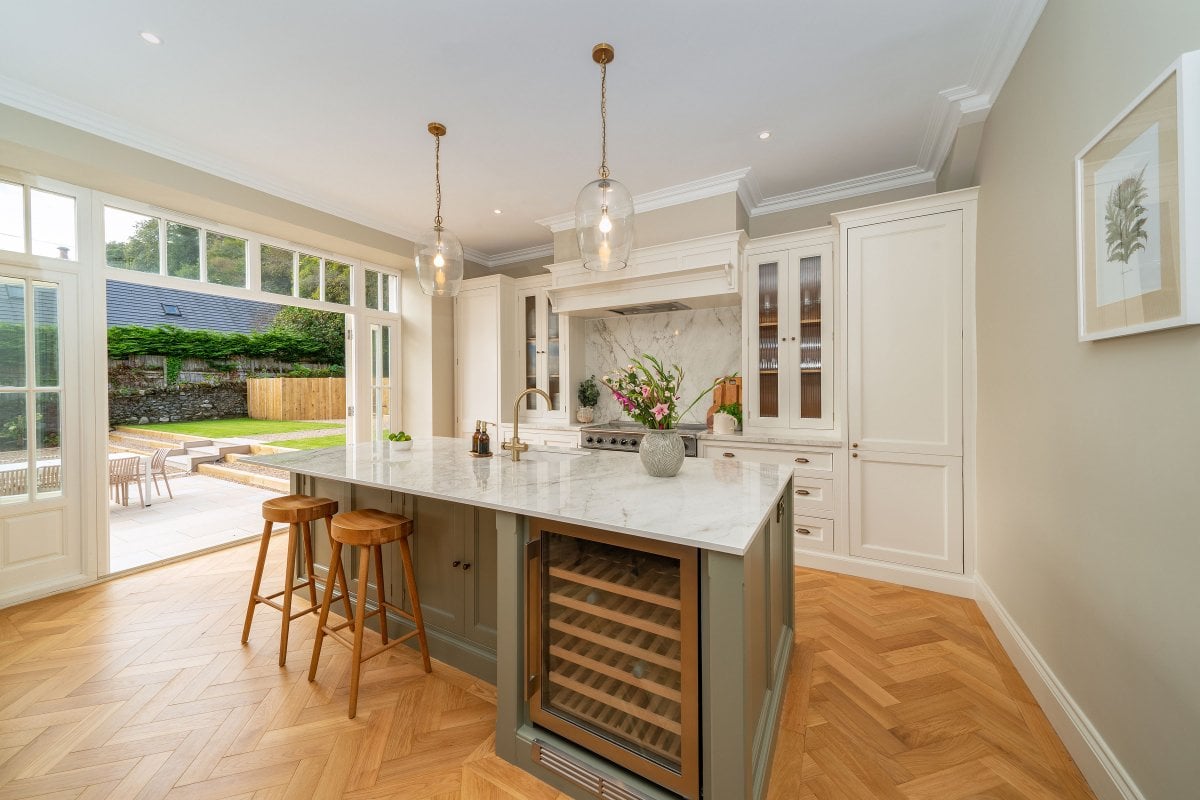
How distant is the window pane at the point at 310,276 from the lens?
4086 millimetres

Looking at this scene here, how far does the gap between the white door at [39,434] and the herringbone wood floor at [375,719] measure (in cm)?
44

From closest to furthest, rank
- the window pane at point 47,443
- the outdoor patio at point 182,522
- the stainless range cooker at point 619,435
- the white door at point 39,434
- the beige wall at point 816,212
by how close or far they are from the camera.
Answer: the white door at point 39,434, the window pane at point 47,443, the beige wall at point 816,212, the outdoor patio at point 182,522, the stainless range cooker at point 619,435

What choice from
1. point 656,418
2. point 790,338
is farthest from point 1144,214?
point 790,338

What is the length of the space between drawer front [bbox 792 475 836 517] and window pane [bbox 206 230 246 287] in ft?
14.8

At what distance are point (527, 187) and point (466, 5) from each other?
5.52 ft

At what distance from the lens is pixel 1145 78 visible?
1.25 m

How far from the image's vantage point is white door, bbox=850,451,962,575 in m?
2.81

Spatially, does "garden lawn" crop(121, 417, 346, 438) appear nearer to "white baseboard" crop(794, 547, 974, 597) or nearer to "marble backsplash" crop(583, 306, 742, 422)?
"marble backsplash" crop(583, 306, 742, 422)

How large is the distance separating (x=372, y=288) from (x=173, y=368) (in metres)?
6.27

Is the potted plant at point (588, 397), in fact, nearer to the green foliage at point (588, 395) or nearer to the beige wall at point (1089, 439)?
the green foliage at point (588, 395)

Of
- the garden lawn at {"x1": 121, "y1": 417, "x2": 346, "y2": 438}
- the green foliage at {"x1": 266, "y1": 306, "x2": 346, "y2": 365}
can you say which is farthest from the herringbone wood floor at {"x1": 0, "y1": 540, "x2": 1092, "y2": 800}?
the green foliage at {"x1": 266, "y1": 306, "x2": 346, "y2": 365}

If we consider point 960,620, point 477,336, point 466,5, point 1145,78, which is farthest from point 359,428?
point 1145,78

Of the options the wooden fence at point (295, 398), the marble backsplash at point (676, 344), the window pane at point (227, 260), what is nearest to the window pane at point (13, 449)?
the window pane at point (227, 260)

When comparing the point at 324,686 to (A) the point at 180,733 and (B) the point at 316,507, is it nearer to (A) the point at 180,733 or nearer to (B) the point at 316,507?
(A) the point at 180,733
